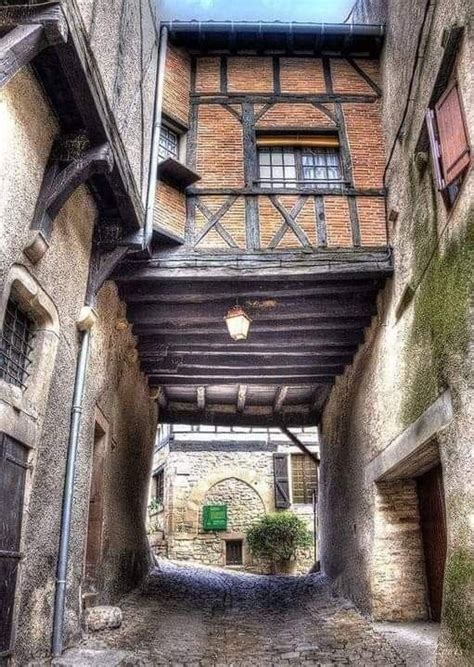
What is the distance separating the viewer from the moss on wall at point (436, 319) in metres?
4.25

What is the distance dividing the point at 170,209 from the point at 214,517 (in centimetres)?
1205

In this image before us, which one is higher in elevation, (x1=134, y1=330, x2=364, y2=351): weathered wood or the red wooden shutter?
the red wooden shutter

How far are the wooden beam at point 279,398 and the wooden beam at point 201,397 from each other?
138 cm

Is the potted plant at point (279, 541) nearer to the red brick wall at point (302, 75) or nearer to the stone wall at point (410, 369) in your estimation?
the stone wall at point (410, 369)

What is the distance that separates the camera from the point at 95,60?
4.19m

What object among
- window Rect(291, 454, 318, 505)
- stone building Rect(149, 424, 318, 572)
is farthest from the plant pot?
window Rect(291, 454, 318, 505)

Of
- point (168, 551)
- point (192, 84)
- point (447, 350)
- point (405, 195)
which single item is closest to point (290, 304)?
point (405, 195)

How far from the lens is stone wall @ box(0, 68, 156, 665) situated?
379cm

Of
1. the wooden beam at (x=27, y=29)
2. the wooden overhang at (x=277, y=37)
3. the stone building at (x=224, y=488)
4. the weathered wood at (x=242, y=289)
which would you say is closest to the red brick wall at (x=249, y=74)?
the wooden overhang at (x=277, y=37)

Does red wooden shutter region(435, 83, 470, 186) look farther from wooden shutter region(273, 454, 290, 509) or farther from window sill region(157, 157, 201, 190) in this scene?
wooden shutter region(273, 454, 290, 509)

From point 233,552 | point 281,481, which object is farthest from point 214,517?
point 281,481

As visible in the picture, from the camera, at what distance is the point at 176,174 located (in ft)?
22.1

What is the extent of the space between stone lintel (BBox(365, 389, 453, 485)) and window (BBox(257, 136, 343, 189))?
10.9 feet

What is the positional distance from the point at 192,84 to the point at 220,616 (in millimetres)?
6775
